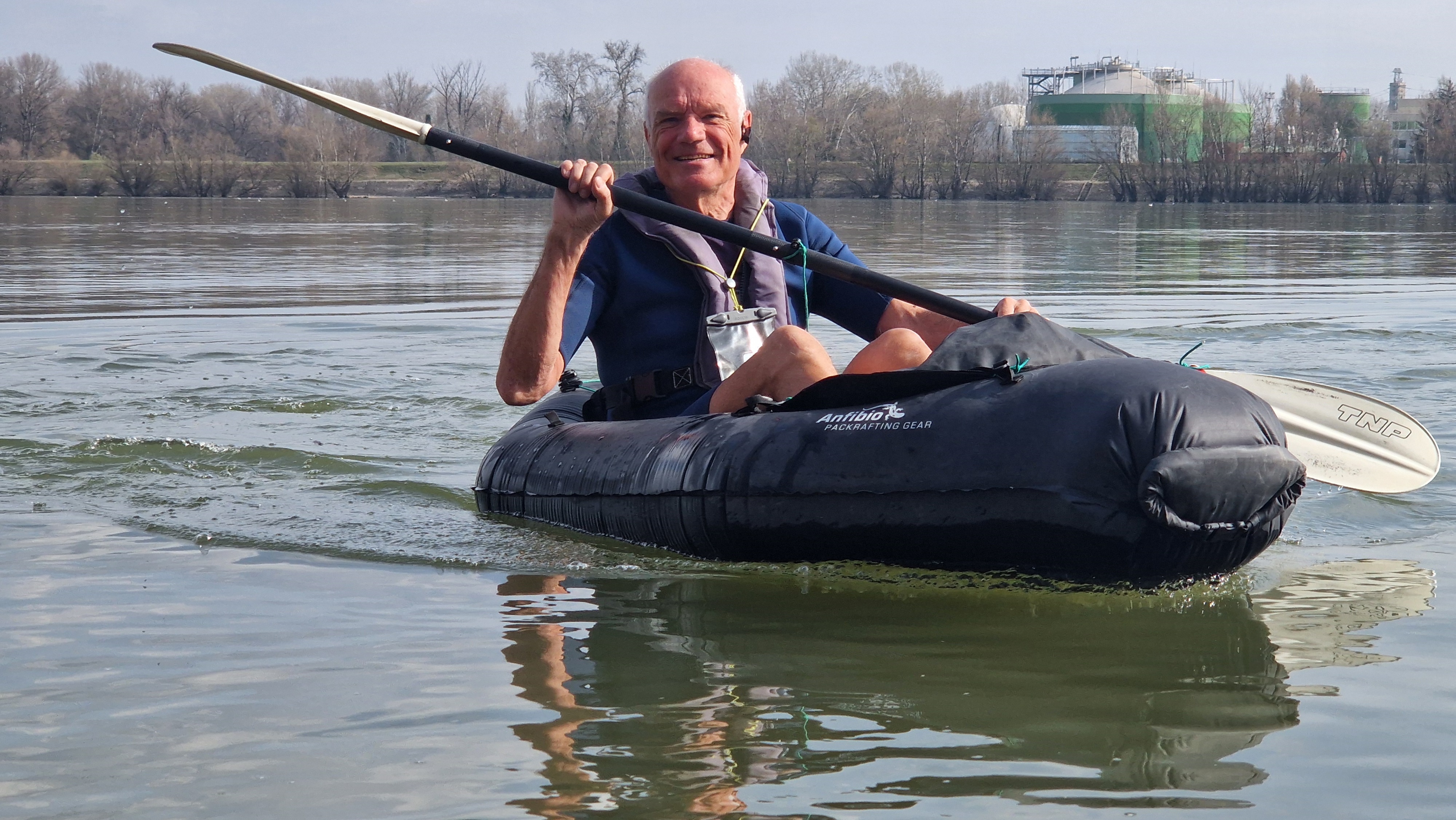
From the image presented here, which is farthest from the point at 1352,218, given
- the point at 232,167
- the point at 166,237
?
the point at 232,167

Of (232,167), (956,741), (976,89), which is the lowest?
(956,741)

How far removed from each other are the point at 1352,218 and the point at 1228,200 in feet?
55.5

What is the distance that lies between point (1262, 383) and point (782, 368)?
1.39 m

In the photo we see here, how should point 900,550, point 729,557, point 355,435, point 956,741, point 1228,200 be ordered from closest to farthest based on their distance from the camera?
point 956,741, point 900,550, point 729,557, point 355,435, point 1228,200

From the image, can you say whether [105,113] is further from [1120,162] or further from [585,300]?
[585,300]

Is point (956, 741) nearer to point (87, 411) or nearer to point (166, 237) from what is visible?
point (87, 411)

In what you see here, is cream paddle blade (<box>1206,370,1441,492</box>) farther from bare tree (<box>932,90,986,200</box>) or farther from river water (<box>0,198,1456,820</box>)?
bare tree (<box>932,90,986,200</box>)

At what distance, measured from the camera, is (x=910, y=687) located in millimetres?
2848

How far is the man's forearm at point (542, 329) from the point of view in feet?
12.7

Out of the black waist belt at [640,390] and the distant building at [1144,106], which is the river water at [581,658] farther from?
the distant building at [1144,106]

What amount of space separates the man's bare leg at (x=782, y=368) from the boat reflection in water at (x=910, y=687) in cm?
53

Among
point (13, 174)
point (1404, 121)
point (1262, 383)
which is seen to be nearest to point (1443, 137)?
point (1404, 121)

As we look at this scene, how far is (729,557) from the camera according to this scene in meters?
3.79

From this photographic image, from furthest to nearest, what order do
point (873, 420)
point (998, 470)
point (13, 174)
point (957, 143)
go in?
point (957, 143)
point (13, 174)
point (873, 420)
point (998, 470)
